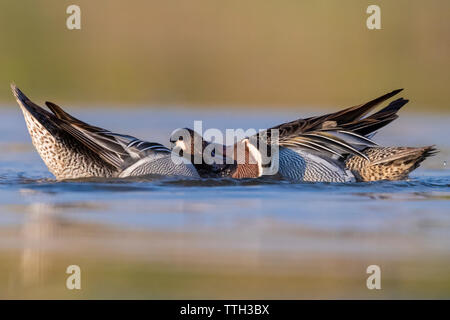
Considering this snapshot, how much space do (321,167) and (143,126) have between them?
15.2 ft

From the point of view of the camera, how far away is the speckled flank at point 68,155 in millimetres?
8422

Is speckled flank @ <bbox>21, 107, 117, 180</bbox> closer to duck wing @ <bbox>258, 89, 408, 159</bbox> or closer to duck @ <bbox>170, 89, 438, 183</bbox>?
duck @ <bbox>170, 89, 438, 183</bbox>

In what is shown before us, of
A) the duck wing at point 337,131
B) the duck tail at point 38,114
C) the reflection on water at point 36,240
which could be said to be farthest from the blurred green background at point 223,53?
the reflection on water at point 36,240

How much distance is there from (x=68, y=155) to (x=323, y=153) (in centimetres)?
217

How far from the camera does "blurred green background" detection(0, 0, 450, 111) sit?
48.9ft

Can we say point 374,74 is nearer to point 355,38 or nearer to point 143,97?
point 355,38

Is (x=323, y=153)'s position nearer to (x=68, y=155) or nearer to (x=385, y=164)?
(x=385, y=164)

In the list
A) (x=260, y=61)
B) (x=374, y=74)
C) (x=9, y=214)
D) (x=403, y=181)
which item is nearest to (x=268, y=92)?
(x=260, y=61)

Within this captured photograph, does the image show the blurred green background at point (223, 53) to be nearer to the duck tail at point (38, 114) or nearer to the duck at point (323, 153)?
the duck at point (323, 153)

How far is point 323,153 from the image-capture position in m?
8.55

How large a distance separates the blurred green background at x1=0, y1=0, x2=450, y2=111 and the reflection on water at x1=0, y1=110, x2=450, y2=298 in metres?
6.12

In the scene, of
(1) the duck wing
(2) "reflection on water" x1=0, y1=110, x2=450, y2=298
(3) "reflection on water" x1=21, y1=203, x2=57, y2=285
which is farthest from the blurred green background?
(3) "reflection on water" x1=21, y1=203, x2=57, y2=285

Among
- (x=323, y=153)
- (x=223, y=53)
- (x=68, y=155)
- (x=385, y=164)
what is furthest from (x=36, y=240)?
(x=223, y=53)

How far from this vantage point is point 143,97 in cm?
1526
